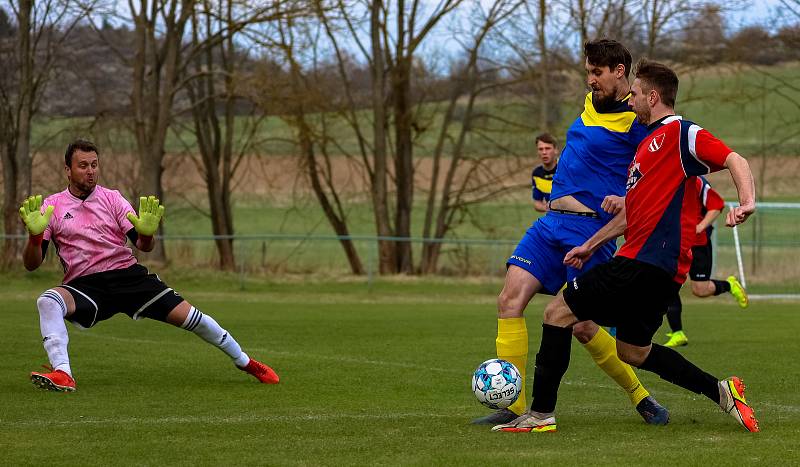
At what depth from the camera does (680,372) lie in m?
6.28

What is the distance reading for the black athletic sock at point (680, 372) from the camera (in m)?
6.25

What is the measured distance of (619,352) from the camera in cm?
632

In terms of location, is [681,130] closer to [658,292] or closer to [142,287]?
[658,292]

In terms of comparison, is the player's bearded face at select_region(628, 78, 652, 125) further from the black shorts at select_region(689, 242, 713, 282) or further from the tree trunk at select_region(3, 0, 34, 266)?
the tree trunk at select_region(3, 0, 34, 266)

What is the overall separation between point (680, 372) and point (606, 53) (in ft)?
5.92

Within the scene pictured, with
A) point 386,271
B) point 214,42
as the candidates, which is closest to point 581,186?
point 386,271

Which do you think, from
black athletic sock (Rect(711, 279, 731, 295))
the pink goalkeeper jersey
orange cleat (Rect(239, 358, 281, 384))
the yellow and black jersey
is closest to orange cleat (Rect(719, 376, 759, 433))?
orange cleat (Rect(239, 358, 281, 384))

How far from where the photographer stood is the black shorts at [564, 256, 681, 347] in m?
5.93

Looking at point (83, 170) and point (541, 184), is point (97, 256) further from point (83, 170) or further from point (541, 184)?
point (541, 184)

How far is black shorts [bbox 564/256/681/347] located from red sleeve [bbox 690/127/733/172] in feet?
1.99

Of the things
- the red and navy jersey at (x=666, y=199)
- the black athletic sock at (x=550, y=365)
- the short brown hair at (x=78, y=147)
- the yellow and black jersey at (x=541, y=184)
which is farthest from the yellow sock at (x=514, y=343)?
the yellow and black jersey at (x=541, y=184)

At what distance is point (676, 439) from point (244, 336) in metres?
7.84

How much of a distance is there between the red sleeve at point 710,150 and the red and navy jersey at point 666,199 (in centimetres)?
4

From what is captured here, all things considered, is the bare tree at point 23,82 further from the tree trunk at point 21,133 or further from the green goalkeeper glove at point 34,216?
the green goalkeeper glove at point 34,216
